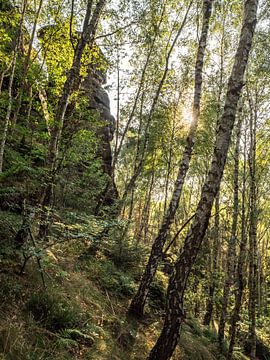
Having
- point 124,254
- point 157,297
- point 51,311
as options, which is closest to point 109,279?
point 124,254

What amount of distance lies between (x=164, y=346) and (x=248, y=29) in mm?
5940

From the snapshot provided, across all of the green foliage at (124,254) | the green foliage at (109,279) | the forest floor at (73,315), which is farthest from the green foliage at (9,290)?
the green foliage at (124,254)

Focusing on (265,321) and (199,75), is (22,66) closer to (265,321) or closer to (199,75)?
(199,75)

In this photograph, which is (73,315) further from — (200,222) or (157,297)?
(157,297)

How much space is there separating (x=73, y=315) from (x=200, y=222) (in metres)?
2.83

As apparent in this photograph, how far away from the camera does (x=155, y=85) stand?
1603cm

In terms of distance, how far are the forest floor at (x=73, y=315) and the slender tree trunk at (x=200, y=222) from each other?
3.70 ft

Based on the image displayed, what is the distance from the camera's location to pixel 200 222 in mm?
5027

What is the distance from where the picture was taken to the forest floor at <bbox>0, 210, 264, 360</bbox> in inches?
153

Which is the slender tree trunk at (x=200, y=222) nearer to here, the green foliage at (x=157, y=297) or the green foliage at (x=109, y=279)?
the green foliage at (x=109, y=279)

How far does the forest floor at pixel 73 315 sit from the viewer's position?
12.8 feet

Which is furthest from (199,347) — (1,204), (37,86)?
(37,86)

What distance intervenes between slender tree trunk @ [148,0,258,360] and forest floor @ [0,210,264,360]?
113 cm

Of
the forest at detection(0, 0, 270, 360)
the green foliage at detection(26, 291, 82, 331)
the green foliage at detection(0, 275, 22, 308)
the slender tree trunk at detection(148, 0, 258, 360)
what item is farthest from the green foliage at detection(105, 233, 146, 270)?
the green foliage at detection(0, 275, 22, 308)
